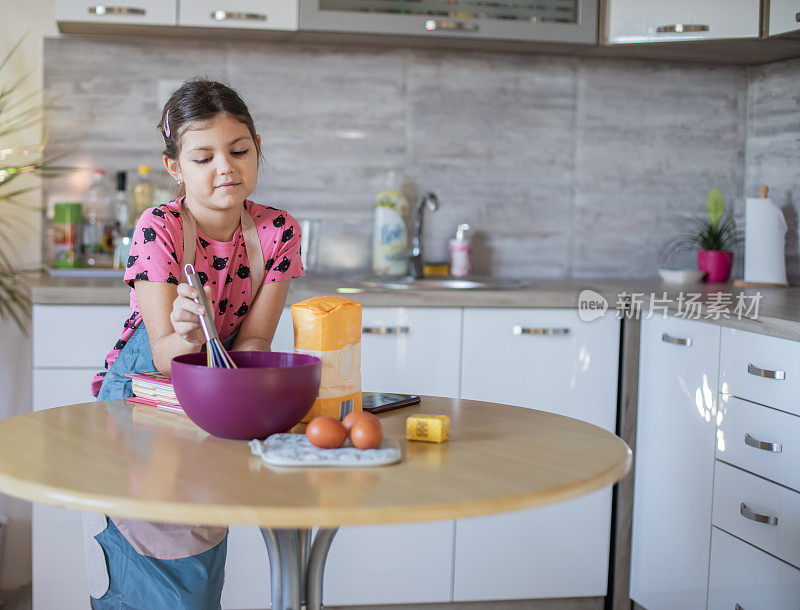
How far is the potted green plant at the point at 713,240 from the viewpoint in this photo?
3064 mm

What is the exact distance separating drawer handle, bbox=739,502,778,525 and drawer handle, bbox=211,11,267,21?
1858 millimetres

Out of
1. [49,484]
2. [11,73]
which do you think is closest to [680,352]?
[49,484]

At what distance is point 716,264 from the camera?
306cm

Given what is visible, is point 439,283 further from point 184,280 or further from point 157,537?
point 157,537

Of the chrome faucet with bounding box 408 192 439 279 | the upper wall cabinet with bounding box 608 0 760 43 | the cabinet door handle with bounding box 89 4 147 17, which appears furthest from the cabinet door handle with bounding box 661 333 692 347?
the cabinet door handle with bounding box 89 4 147 17

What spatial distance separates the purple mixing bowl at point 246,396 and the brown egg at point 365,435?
9 centimetres

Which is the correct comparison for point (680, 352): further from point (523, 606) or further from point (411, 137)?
point (411, 137)

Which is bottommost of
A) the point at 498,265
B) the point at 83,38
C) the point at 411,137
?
the point at 498,265

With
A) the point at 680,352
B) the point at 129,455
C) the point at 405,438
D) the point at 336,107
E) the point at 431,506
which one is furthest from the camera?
the point at 336,107

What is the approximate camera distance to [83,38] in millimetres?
2855

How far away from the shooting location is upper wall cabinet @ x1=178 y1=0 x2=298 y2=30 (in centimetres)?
264

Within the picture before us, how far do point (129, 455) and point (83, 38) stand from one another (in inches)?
83.8

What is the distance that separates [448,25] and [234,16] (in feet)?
2.06

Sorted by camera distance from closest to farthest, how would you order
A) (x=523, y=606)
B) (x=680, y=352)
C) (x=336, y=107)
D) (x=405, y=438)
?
(x=405, y=438)
(x=680, y=352)
(x=523, y=606)
(x=336, y=107)
